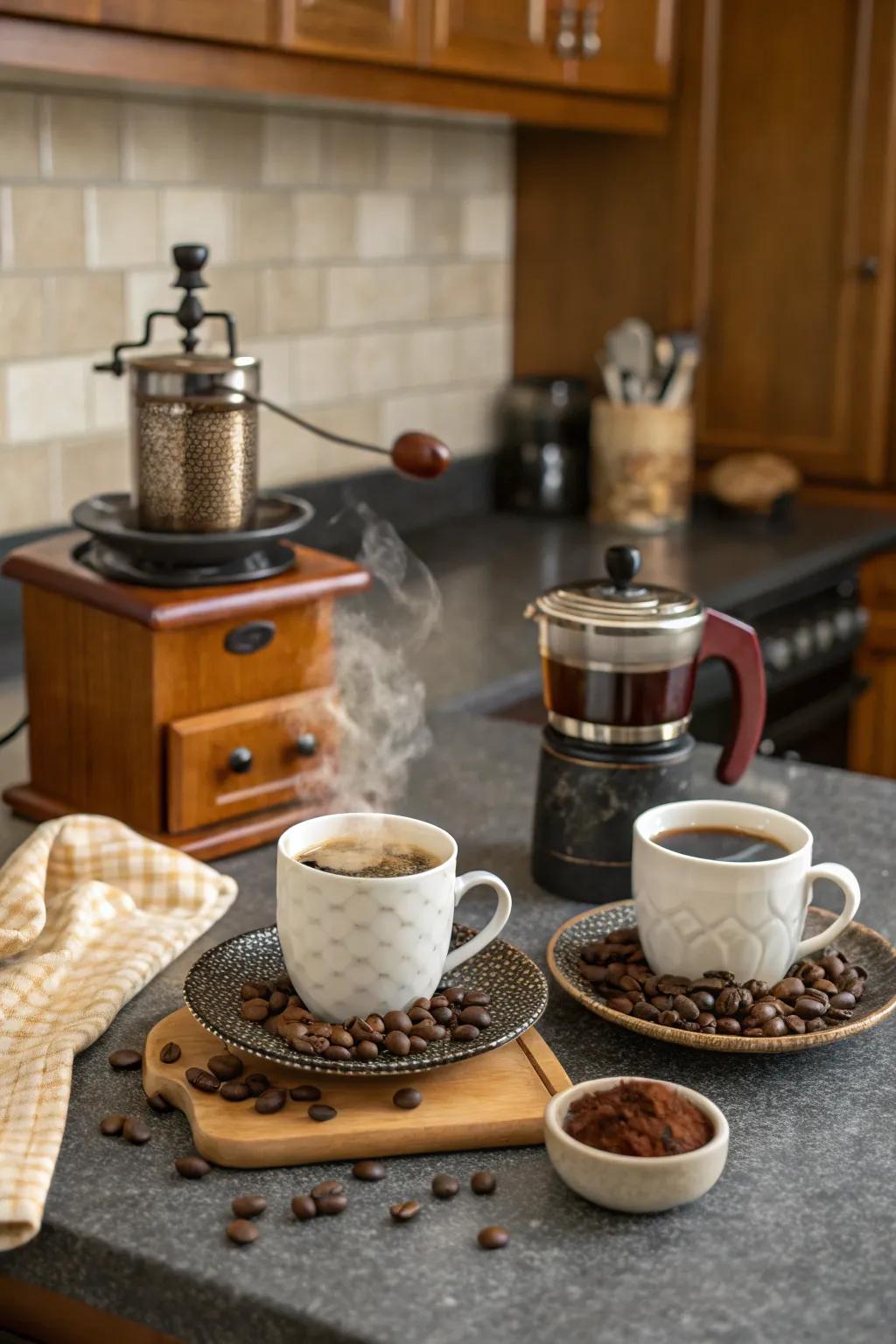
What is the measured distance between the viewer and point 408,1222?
82cm

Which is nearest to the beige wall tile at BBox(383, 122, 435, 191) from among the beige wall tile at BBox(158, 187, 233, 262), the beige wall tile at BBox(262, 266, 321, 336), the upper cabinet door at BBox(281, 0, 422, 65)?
the beige wall tile at BBox(262, 266, 321, 336)

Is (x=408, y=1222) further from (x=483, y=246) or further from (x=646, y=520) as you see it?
(x=483, y=246)

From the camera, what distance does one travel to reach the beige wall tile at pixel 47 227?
2012mm

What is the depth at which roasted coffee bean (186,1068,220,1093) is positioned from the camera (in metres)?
0.92

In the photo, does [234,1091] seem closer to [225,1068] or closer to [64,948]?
[225,1068]

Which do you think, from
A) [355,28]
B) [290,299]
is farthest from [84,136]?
[290,299]

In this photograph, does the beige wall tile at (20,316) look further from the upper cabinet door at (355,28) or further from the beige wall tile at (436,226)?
the beige wall tile at (436,226)

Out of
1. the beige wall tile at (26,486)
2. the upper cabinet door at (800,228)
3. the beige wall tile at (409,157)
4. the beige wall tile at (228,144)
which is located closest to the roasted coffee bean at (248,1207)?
the beige wall tile at (26,486)

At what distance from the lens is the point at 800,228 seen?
114 inches

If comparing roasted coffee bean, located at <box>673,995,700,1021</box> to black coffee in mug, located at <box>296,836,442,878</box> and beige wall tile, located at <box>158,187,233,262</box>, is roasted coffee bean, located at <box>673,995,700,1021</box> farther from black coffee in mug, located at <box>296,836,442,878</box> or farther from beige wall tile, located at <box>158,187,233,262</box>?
beige wall tile, located at <box>158,187,233,262</box>

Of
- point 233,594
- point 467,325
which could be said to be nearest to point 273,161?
point 467,325

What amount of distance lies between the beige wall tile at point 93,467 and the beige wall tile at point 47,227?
243 millimetres

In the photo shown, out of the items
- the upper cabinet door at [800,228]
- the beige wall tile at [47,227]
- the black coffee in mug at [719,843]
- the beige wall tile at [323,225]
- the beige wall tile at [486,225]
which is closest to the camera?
the black coffee in mug at [719,843]

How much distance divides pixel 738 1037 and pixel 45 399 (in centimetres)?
146
